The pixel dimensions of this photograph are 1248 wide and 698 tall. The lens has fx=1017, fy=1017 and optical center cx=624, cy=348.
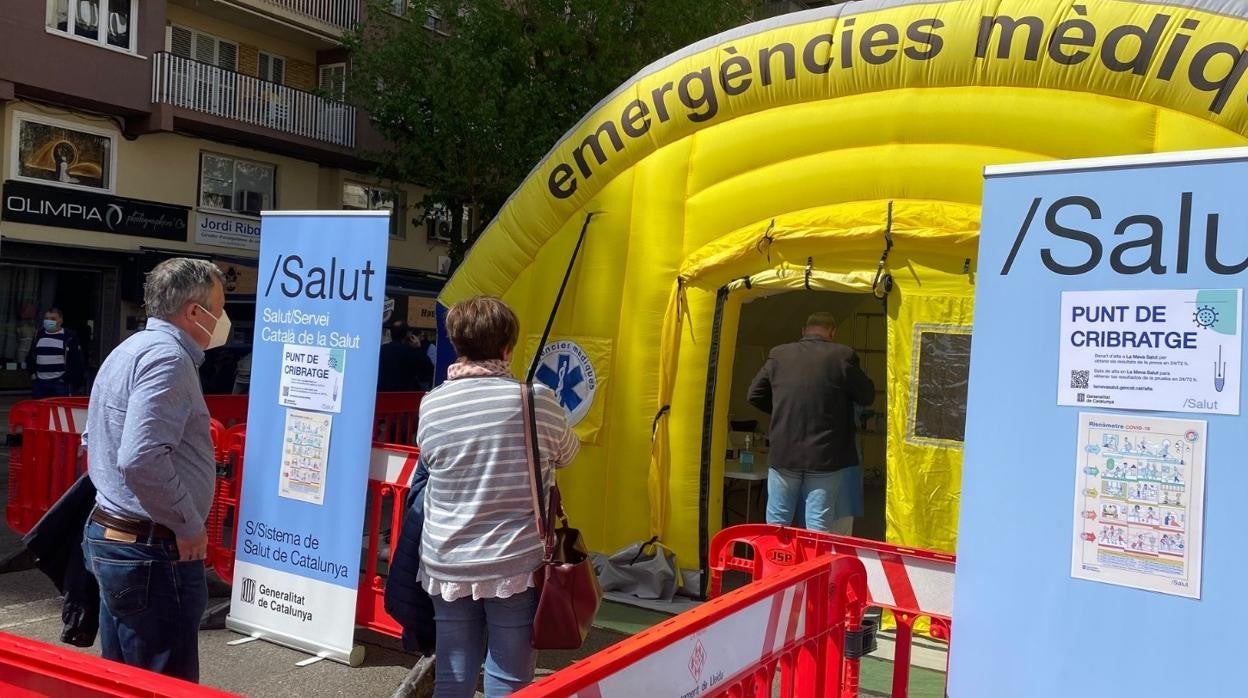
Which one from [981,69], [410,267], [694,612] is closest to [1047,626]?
[694,612]

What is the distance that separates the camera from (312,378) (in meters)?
5.14

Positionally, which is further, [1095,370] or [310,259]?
[310,259]

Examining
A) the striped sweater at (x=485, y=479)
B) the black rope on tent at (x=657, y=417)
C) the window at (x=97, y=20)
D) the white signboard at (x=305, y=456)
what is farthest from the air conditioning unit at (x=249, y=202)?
the striped sweater at (x=485, y=479)

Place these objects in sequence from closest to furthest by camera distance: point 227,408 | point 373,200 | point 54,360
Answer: point 227,408 → point 54,360 → point 373,200

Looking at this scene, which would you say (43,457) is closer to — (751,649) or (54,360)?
(751,649)

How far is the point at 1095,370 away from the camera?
2.56 meters

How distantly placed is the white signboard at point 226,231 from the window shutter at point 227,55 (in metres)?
3.00

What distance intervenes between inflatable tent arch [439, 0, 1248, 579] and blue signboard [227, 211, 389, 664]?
2.43 m

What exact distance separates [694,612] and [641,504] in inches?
182

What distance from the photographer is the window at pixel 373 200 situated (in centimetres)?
2161

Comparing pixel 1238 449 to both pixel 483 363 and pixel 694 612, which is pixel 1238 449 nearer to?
pixel 694 612

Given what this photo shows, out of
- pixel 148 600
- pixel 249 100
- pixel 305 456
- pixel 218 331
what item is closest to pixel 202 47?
pixel 249 100

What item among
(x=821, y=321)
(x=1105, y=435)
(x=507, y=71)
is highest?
(x=507, y=71)

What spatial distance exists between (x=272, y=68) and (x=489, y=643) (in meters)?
19.8
